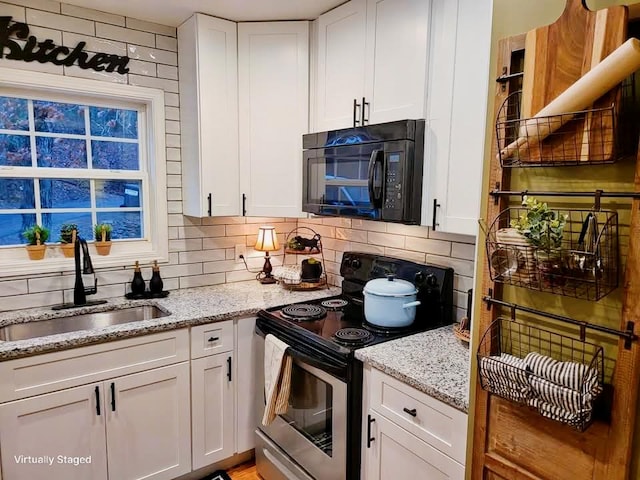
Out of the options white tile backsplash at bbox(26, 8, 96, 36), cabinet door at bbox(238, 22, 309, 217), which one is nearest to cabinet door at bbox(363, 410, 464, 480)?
cabinet door at bbox(238, 22, 309, 217)

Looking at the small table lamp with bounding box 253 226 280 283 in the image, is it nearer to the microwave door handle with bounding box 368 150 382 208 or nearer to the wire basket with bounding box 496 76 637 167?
the microwave door handle with bounding box 368 150 382 208

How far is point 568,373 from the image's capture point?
3.21ft

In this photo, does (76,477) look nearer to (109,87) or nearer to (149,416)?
(149,416)

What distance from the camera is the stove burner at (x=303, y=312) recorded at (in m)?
2.15

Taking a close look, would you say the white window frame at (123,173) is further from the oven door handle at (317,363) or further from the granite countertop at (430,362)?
the granite countertop at (430,362)

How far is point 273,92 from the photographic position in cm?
252

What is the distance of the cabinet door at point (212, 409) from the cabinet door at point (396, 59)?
4.86ft

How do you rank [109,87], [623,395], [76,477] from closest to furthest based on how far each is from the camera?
[623,395] → [76,477] → [109,87]

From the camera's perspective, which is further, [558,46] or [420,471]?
[420,471]

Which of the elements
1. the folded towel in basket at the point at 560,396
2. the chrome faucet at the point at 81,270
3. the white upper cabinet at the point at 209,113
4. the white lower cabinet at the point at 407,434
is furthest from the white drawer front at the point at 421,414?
the chrome faucet at the point at 81,270

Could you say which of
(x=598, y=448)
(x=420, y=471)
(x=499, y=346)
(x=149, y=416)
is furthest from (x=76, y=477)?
(x=598, y=448)

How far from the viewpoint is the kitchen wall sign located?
2.10 meters

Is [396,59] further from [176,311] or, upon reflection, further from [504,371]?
[176,311]

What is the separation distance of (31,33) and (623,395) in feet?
9.05
